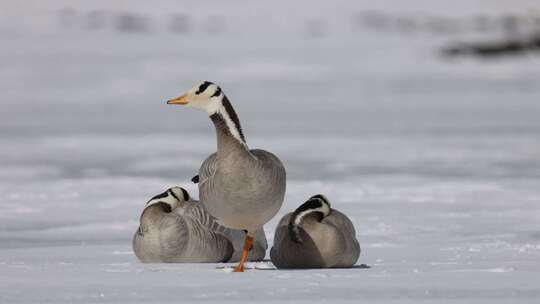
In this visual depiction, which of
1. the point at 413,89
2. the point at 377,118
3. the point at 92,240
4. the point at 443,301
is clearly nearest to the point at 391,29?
the point at 413,89

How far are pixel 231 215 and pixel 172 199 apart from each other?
33.3 inches

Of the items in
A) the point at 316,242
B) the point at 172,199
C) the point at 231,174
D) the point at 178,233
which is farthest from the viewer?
the point at 172,199

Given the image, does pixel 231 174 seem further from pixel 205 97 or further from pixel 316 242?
pixel 316 242

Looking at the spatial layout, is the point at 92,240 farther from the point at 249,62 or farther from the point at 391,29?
the point at 391,29

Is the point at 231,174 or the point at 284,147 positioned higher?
the point at 231,174

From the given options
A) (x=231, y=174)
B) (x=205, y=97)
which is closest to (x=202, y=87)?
(x=205, y=97)

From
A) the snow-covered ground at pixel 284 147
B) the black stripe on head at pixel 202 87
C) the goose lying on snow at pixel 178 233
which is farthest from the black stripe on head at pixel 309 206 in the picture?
the black stripe on head at pixel 202 87

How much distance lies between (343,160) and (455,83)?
14.9m

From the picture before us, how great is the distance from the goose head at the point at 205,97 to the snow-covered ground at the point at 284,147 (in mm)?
930

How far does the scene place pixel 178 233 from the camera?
7168mm

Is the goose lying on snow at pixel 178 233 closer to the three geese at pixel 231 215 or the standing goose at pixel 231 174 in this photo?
the three geese at pixel 231 215

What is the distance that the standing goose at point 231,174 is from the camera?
6570 mm

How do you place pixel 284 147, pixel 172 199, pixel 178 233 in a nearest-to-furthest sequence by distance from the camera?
1. pixel 178 233
2. pixel 172 199
3. pixel 284 147

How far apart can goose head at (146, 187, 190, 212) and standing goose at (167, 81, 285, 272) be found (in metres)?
0.60
